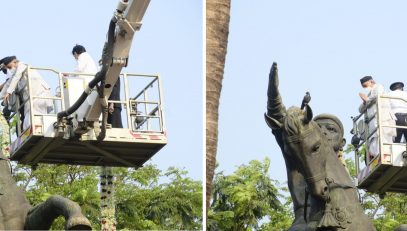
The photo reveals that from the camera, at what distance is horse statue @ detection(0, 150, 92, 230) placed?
83.8 ft

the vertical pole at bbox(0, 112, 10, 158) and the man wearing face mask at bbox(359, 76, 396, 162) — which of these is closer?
the man wearing face mask at bbox(359, 76, 396, 162)

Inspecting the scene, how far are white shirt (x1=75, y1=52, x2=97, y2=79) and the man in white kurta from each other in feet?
2.16

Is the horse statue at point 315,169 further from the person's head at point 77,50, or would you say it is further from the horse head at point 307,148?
the person's head at point 77,50

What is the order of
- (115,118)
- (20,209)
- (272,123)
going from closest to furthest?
(272,123) < (20,209) < (115,118)

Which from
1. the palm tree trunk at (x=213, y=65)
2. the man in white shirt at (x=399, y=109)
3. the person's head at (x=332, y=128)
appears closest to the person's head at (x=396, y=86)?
the man in white shirt at (x=399, y=109)

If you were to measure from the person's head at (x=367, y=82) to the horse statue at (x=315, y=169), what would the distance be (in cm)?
797

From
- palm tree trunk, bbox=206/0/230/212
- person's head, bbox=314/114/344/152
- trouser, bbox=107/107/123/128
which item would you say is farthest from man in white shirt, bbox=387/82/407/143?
person's head, bbox=314/114/344/152

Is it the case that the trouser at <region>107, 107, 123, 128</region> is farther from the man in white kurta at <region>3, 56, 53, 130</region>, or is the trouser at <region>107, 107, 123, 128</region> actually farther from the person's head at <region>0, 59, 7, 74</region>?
the person's head at <region>0, 59, 7, 74</region>

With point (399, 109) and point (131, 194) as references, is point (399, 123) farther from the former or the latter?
point (131, 194)

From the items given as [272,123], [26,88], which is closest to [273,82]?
[272,123]

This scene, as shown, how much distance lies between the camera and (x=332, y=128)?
1022 inches

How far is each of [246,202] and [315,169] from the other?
1942 centimetres

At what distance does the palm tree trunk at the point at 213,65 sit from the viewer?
3444 centimetres

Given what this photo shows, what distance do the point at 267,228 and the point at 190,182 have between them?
4666mm
